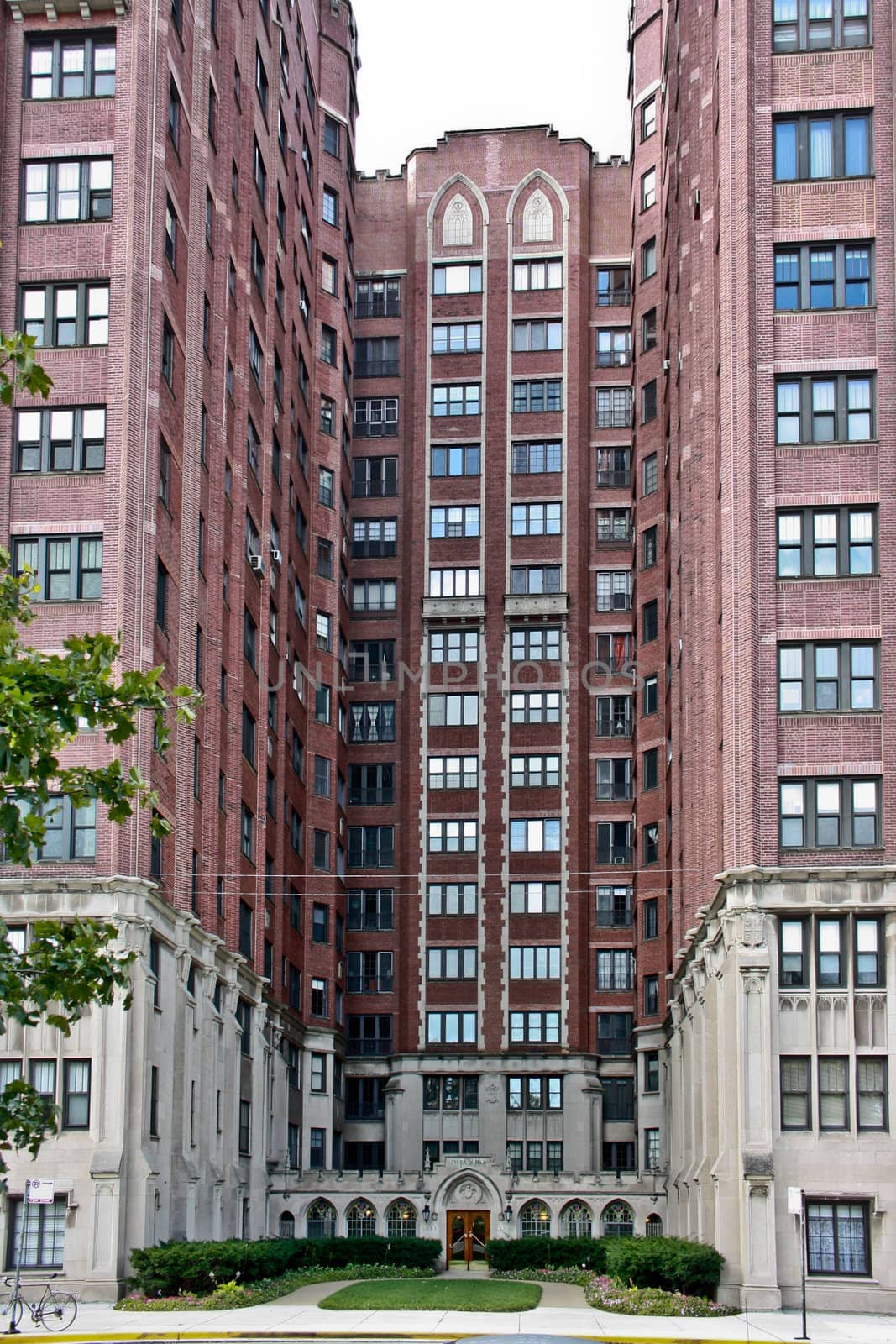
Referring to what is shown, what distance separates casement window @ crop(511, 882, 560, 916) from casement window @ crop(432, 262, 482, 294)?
95.2ft

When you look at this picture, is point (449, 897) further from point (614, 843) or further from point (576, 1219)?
point (576, 1219)

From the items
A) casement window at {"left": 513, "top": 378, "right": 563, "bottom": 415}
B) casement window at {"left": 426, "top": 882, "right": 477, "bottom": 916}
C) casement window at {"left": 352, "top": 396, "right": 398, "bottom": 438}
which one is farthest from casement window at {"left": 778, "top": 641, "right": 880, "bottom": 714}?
casement window at {"left": 352, "top": 396, "right": 398, "bottom": 438}

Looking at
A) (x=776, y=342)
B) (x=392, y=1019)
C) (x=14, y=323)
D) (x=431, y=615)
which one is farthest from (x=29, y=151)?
(x=392, y=1019)

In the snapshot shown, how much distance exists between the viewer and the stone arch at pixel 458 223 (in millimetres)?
93500

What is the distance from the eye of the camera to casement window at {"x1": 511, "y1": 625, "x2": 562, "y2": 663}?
8769 cm

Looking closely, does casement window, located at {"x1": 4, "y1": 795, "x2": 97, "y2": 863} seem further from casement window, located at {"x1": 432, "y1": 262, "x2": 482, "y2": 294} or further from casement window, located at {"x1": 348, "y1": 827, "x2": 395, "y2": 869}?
casement window, located at {"x1": 432, "y1": 262, "x2": 482, "y2": 294}

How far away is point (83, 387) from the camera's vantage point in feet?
173

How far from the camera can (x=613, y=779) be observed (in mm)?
86000

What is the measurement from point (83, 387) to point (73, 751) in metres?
10.4

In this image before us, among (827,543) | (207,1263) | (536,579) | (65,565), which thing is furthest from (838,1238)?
(536,579)

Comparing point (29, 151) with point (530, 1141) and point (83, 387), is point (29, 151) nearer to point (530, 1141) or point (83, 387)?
point (83, 387)

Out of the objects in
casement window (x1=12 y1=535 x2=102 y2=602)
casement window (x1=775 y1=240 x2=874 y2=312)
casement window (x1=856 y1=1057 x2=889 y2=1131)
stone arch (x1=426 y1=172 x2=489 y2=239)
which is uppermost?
stone arch (x1=426 y1=172 x2=489 y2=239)

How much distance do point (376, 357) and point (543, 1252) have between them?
44.8 metres

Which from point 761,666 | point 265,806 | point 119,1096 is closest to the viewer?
point 119,1096
